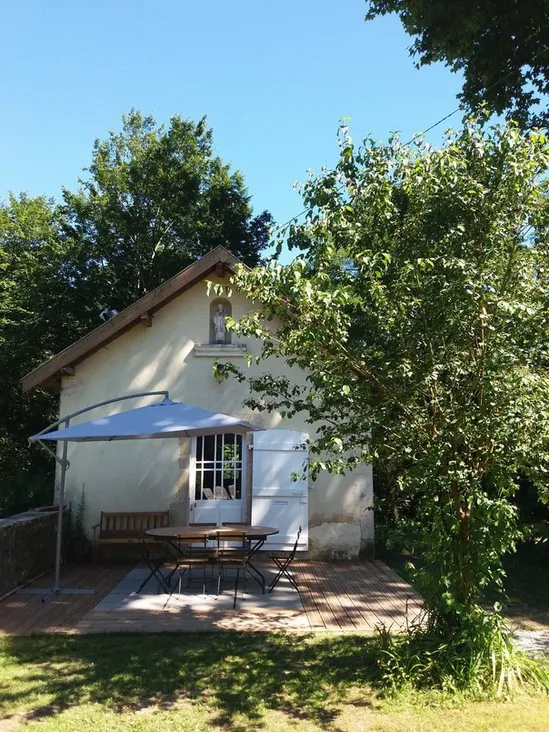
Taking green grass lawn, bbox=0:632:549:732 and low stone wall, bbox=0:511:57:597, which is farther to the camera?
low stone wall, bbox=0:511:57:597

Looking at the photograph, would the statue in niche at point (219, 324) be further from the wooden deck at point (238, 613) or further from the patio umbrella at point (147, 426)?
the wooden deck at point (238, 613)

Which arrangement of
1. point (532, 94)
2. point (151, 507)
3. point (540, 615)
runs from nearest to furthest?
point (540, 615), point (532, 94), point (151, 507)

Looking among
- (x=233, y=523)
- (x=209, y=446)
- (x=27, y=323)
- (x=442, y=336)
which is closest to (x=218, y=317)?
(x=209, y=446)

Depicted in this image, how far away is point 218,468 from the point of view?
32.6 ft

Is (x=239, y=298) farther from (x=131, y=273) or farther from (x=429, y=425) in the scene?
(x=131, y=273)

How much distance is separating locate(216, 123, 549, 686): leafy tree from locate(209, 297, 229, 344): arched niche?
18.6 ft

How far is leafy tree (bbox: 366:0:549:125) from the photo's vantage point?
6.73 metres

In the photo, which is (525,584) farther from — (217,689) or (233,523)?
(217,689)

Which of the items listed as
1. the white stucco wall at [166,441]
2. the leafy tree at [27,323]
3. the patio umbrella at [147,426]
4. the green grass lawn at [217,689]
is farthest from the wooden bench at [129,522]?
the leafy tree at [27,323]

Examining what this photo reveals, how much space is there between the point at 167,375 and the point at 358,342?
19.6 ft

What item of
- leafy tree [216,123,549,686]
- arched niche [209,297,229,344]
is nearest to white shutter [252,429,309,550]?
arched niche [209,297,229,344]

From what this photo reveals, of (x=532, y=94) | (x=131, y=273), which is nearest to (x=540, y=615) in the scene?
(x=532, y=94)

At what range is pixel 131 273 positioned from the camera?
2034 centimetres

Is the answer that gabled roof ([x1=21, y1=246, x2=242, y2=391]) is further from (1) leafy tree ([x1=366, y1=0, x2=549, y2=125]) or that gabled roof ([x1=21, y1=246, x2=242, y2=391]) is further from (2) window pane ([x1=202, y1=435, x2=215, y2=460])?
(1) leafy tree ([x1=366, y1=0, x2=549, y2=125])
